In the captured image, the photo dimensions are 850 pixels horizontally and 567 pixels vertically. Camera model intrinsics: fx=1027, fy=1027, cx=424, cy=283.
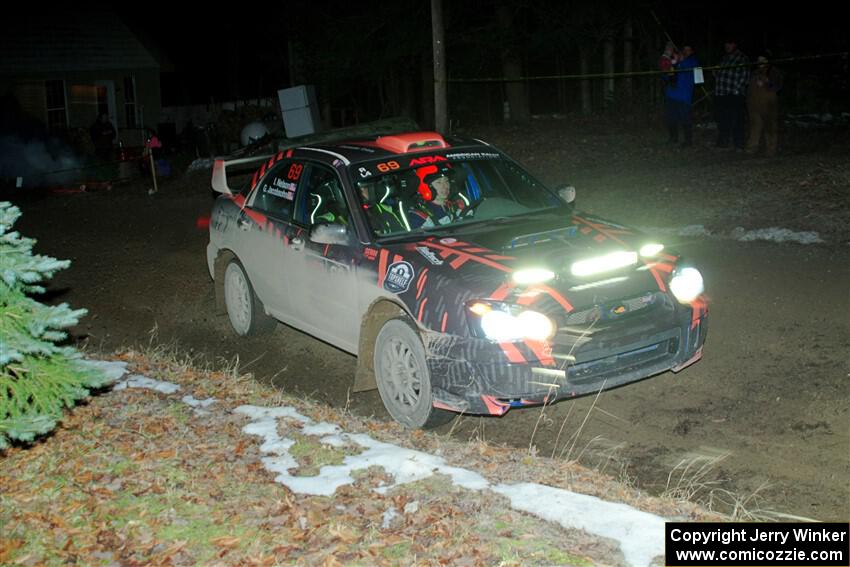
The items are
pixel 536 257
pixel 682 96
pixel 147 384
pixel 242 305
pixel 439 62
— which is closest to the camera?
pixel 536 257

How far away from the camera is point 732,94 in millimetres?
17172

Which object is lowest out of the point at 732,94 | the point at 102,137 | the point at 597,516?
the point at 597,516

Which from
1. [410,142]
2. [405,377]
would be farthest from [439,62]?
[405,377]

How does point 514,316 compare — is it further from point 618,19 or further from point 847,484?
point 618,19

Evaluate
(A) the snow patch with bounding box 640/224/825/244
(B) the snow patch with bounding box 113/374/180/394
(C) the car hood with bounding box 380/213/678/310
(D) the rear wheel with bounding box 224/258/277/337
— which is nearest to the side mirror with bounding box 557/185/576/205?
(C) the car hood with bounding box 380/213/678/310

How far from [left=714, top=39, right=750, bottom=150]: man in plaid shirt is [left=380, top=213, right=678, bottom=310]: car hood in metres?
10.8

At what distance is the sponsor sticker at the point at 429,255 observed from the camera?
6.60 meters

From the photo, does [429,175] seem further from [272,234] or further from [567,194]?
[272,234]

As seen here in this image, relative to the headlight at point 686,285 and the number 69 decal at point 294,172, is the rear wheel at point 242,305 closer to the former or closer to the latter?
the number 69 decal at point 294,172

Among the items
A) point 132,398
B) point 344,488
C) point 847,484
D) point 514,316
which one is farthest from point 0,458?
point 847,484

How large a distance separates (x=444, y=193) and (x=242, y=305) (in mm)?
2349

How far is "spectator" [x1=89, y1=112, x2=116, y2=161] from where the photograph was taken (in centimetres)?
2628

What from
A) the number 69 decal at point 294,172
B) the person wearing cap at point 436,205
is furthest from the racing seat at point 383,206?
the number 69 decal at point 294,172

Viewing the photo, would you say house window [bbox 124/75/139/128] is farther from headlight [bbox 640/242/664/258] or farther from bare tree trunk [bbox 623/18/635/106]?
headlight [bbox 640/242/664/258]
